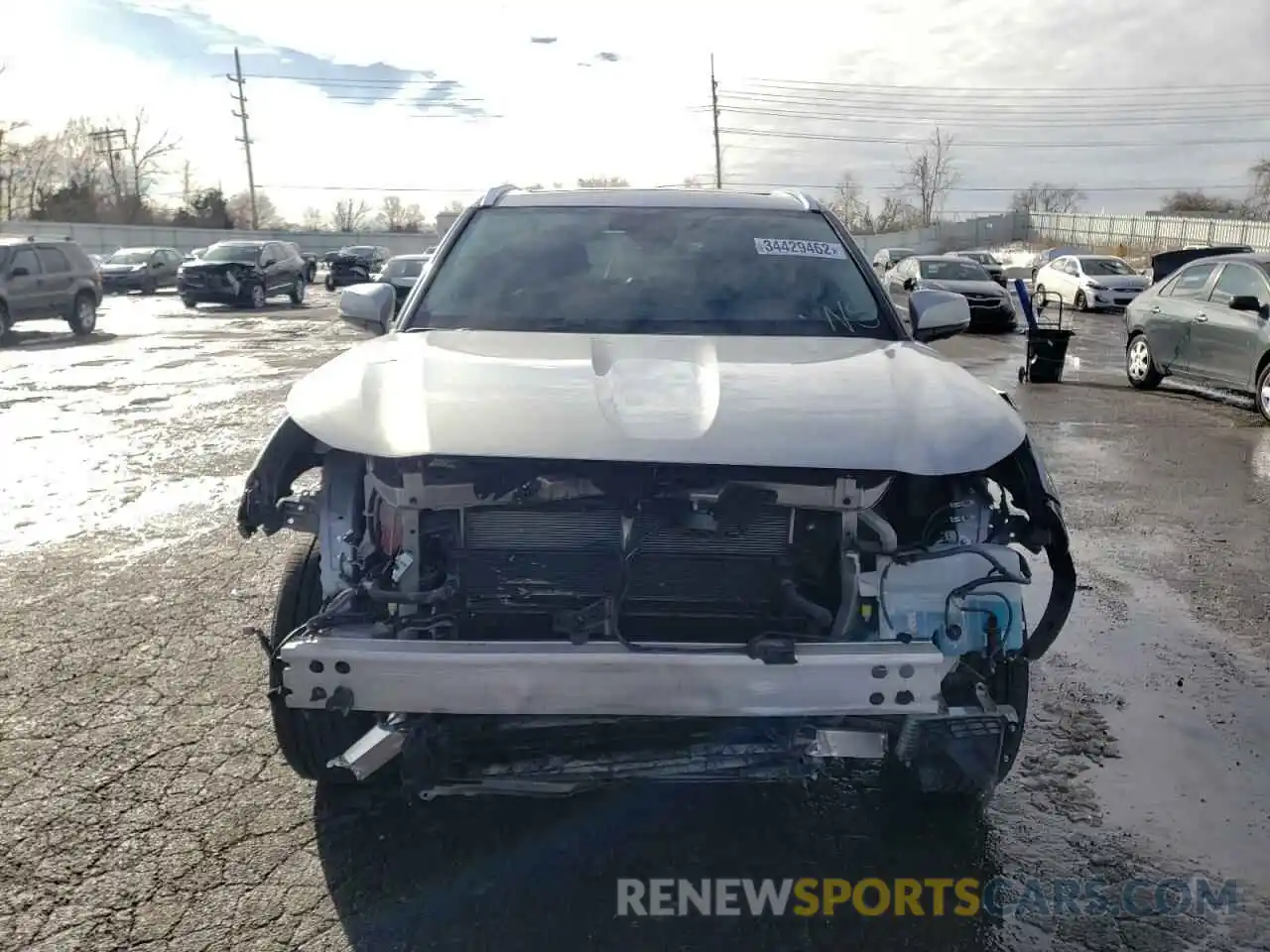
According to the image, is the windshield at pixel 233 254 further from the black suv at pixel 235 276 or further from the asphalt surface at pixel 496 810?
the asphalt surface at pixel 496 810

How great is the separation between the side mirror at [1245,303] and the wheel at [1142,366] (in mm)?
1999

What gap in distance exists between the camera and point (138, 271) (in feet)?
121

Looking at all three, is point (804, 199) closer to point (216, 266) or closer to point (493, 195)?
point (493, 195)

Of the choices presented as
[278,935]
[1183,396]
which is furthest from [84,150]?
[278,935]

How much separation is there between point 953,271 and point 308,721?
20799mm

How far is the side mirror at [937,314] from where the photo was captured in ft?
14.3

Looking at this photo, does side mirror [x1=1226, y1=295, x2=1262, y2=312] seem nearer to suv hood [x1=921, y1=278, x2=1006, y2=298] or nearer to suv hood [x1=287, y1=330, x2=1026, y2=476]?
suv hood [x1=287, y1=330, x2=1026, y2=476]

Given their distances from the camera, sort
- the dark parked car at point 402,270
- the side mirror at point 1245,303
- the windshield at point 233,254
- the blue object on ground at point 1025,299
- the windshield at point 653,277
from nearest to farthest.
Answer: the windshield at point 653,277 < the side mirror at point 1245,303 < the blue object on ground at point 1025,299 < the dark parked car at point 402,270 < the windshield at point 233,254

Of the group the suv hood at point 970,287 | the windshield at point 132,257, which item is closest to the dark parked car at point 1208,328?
the suv hood at point 970,287

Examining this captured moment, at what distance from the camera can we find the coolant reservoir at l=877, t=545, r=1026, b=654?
2.69 m

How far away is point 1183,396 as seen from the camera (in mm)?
12133

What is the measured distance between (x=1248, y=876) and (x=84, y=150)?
293 feet

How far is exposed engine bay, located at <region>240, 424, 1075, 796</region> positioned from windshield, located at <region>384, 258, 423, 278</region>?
22597 mm

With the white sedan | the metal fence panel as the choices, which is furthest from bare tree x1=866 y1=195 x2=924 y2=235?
the white sedan
